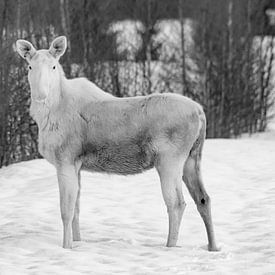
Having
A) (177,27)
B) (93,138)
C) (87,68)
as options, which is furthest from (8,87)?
(177,27)

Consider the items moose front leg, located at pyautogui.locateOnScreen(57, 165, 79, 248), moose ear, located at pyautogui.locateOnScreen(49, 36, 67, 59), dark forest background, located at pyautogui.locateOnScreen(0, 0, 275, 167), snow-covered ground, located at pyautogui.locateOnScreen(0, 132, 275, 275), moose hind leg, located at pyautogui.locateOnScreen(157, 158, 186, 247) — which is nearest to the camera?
snow-covered ground, located at pyautogui.locateOnScreen(0, 132, 275, 275)

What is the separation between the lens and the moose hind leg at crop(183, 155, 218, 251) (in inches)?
282

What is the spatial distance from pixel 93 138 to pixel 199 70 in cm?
1691

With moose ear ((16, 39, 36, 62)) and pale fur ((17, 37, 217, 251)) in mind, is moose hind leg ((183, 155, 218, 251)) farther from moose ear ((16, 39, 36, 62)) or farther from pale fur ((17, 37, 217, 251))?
moose ear ((16, 39, 36, 62))

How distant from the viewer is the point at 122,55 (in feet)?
70.4

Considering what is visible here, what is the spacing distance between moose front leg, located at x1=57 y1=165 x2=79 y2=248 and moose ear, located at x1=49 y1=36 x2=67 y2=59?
1.12m

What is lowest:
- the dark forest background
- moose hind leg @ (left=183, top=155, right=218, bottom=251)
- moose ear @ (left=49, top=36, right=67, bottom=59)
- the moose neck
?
the dark forest background

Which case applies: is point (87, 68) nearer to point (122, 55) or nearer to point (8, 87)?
point (122, 55)

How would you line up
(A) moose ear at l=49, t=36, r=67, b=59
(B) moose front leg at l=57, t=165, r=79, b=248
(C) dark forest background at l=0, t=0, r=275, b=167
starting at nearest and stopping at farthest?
(B) moose front leg at l=57, t=165, r=79, b=248, (A) moose ear at l=49, t=36, r=67, b=59, (C) dark forest background at l=0, t=0, r=275, b=167

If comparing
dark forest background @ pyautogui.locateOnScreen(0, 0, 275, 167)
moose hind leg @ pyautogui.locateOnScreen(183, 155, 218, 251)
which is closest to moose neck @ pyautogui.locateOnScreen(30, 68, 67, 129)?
moose hind leg @ pyautogui.locateOnScreen(183, 155, 218, 251)

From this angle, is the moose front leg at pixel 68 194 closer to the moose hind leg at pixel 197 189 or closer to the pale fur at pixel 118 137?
the pale fur at pixel 118 137

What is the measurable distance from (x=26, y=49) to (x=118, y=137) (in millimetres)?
1278

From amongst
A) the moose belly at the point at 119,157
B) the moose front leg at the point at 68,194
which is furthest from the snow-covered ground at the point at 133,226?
the moose belly at the point at 119,157

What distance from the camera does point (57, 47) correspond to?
7309 mm
